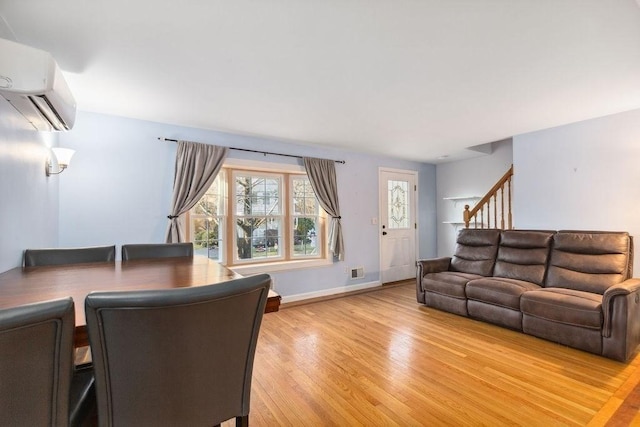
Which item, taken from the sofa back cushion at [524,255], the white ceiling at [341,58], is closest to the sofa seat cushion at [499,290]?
the sofa back cushion at [524,255]

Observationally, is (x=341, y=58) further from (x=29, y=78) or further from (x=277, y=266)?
(x=277, y=266)

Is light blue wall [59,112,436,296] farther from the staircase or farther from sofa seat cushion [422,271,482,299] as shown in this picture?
the staircase

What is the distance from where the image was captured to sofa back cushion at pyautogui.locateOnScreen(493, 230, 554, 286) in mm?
3283

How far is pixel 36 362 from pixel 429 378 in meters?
2.22

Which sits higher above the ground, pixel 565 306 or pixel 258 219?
pixel 258 219

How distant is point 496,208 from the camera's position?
461 centimetres

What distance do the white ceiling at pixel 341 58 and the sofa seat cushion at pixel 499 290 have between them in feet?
5.93

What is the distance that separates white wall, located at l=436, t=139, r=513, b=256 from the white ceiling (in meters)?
1.59

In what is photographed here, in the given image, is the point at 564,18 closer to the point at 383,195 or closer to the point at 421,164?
the point at 383,195

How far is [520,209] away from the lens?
4.02m

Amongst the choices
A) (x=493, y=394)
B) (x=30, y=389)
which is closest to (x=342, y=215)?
(x=493, y=394)

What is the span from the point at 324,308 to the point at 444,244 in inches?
125

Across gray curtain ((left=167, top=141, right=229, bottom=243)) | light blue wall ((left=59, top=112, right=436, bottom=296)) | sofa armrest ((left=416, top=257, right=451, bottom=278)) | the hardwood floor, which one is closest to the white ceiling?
light blue wall ((left=59, top=112, right=436, bottom=296))

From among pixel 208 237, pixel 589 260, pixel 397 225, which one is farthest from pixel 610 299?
pixel 208 237
